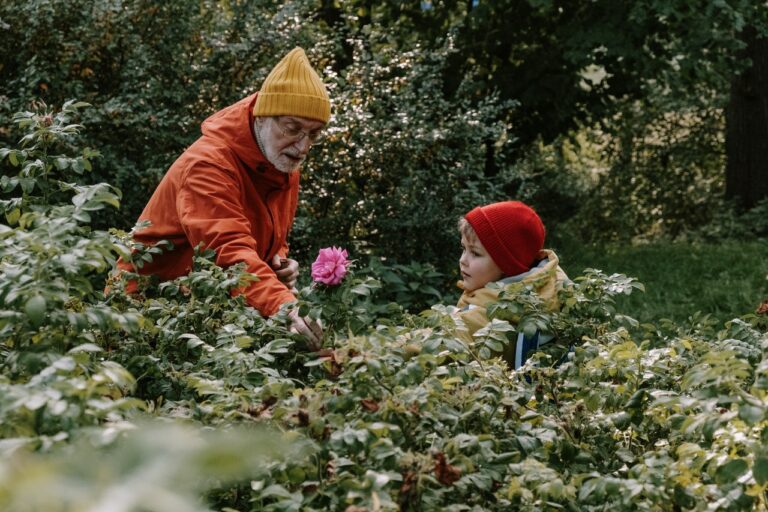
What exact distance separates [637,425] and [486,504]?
0.61 m

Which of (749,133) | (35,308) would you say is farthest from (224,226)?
(749,133)

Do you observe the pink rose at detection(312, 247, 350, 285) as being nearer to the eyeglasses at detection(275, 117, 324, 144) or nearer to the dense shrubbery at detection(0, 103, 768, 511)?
the dense shrubbery at detection(0, 103, 768, 511)

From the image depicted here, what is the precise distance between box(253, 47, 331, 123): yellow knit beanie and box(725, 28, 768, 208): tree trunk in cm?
923

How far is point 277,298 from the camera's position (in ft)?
11.4

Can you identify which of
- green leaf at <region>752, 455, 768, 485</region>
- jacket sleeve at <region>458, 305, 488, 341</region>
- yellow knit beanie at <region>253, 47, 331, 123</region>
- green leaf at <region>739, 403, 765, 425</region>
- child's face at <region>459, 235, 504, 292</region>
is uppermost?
yellow knit beanie at <region>253, 47, 331, 123</region>

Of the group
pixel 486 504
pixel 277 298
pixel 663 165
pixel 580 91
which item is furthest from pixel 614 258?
pixel 486 504

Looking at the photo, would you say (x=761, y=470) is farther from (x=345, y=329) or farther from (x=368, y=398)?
(x=345, y=329)

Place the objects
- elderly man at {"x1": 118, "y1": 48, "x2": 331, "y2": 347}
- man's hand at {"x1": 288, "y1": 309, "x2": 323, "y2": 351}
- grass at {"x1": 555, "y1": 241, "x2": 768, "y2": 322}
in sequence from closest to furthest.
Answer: man's hand at {"x1": 288, "y1": 309, "x2": 323, "y2": 351}
elderly man at {"x1": 118, "y1": 48, "x2": 331, "y2": 347}
grass at {"x1": 555, "y1": 241, "x2": 768, "y2": 322}

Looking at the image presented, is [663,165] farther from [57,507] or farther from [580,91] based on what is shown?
Answer: [57,507]

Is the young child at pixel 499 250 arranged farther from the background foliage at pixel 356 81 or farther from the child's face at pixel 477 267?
the background foliage at pixel 356 81

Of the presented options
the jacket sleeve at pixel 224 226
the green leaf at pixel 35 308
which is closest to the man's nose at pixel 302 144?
the jacket sleeve at pixel 224 226

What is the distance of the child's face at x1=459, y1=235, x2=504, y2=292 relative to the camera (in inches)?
154

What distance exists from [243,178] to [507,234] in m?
1.11

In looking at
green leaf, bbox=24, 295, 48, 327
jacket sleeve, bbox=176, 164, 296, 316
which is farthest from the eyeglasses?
green leaf, bbox=24, 295, 48, 327
